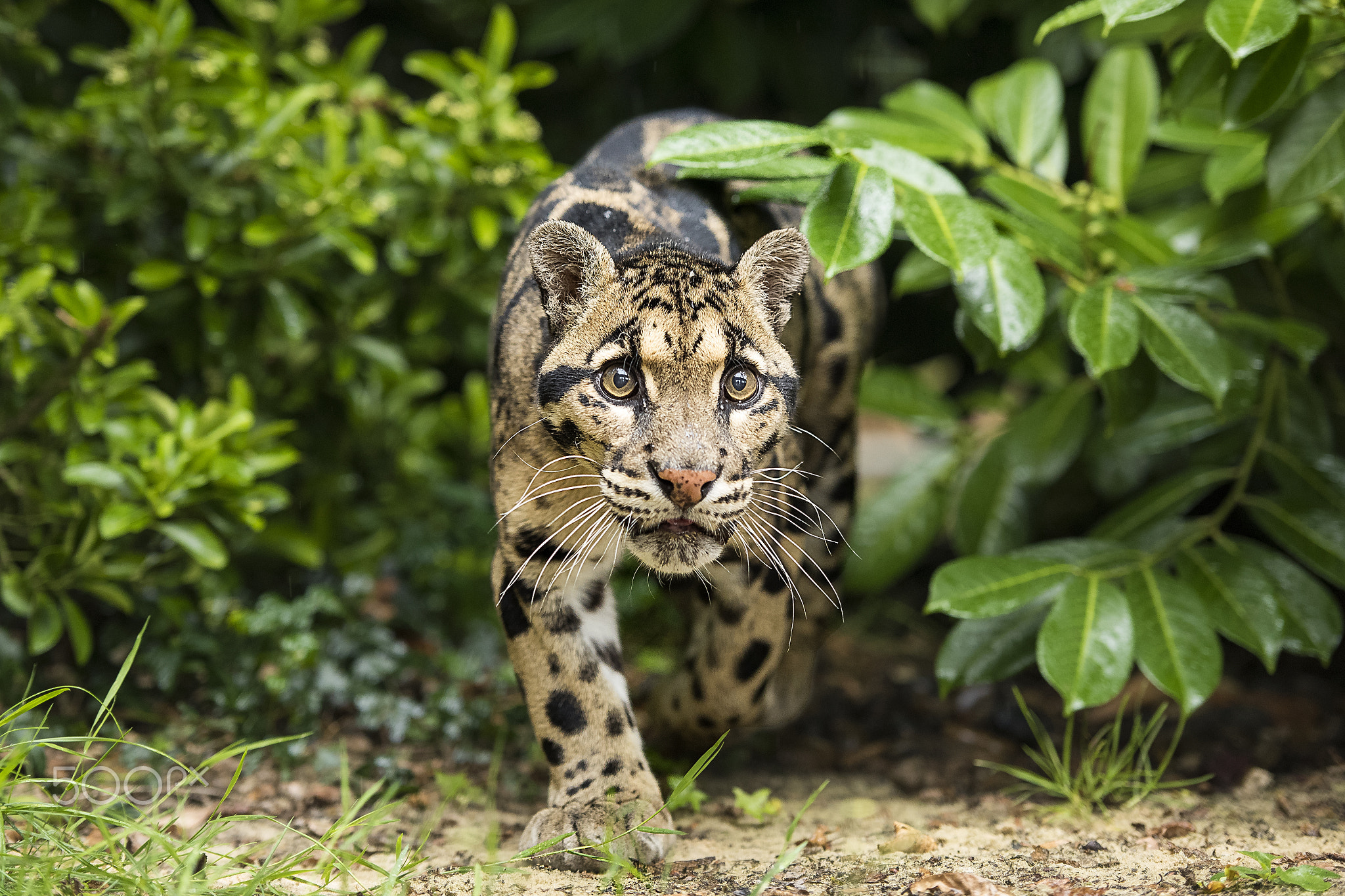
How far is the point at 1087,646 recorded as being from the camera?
3.98 meters

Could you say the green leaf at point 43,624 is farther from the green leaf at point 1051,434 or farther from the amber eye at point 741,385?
the green leaf at point 1051,434

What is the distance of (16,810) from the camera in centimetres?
316

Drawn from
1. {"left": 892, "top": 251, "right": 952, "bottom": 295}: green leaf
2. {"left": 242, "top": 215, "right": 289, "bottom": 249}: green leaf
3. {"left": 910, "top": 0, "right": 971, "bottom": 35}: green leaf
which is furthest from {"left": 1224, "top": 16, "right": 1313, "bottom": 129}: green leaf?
{"left": 242, "top": 215, "right": 289, "bottom": 249}: green leaf

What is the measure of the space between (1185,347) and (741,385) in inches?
69.5

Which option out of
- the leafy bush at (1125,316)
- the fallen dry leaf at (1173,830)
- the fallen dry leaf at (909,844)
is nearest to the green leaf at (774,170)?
the leafy bush at (1125,316)

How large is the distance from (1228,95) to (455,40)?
4.86m

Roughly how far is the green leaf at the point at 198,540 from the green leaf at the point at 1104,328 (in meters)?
3.41

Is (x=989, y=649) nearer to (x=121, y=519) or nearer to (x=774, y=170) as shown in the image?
(x=774, y=170)

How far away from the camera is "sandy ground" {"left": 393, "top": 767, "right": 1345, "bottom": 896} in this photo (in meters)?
3.44

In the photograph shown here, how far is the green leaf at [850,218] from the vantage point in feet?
11.7

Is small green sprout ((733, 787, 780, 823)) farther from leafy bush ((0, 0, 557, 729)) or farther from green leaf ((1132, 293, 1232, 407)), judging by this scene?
green leaf ((1132, 293, 1232, 407))

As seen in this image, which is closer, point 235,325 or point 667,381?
point 667,381

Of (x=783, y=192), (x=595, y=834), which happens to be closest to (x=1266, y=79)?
(x=783, y=192)

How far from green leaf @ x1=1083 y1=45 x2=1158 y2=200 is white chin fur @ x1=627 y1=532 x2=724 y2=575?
2.74 metres
